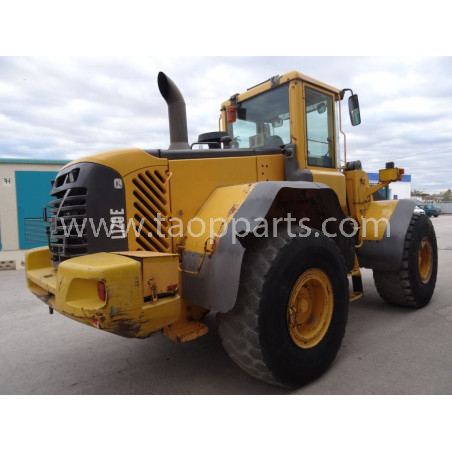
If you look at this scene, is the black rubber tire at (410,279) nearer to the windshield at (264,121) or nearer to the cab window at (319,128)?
the cab window at (319,128)

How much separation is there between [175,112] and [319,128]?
1778 millimetres

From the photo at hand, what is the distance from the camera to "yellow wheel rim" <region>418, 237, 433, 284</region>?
16.1 ft

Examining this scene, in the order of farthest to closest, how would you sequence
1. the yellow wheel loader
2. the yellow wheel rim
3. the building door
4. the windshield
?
the building door → the yellow wheel rim → the windshield → the yellow wheel loader

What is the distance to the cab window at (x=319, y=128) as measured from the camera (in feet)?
13.0

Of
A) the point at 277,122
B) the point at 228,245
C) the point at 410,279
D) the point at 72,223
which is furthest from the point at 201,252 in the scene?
the point at 410,279

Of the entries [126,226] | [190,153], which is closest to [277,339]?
[126,226]

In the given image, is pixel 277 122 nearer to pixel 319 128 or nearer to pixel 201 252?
pixel 319 128

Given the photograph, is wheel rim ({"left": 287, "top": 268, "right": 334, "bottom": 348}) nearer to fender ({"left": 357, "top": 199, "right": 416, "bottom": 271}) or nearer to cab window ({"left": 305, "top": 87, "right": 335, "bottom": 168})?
cab window ({"left": 305, "top": 87, "right": 335, "bottom": 168})

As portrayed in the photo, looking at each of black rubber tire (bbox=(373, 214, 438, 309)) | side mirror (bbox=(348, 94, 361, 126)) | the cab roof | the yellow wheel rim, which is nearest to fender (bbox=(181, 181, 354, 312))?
the cab roof

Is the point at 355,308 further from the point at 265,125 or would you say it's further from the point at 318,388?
the point at 265,125

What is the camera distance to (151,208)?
2748mm

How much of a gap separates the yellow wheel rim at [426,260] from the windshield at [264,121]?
2.70 metres

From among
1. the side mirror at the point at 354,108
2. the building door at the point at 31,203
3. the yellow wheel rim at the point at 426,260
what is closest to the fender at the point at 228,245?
the side mirror at the point at 354,108

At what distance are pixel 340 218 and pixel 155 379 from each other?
2314mm
